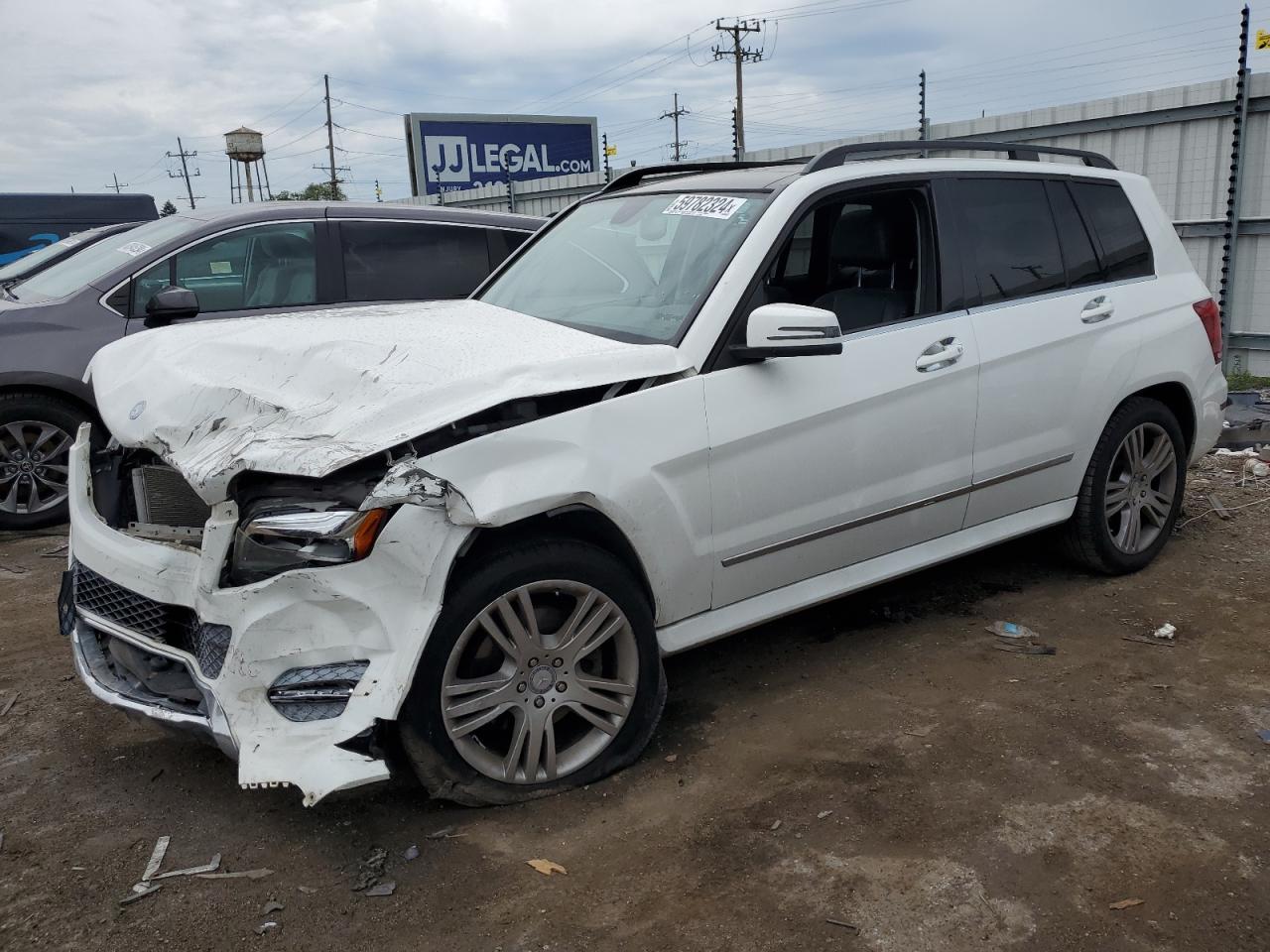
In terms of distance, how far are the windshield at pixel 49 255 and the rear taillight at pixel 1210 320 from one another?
6933mm

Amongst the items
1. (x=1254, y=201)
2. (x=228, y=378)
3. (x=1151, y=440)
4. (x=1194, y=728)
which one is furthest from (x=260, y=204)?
(x=1254, y=201)

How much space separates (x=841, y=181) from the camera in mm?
3842

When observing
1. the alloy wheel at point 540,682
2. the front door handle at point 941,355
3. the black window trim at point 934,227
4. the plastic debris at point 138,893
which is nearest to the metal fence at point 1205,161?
the black window trim at point 934,227

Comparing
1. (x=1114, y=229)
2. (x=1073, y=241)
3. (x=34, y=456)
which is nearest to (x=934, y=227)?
(x=1073, y=241)

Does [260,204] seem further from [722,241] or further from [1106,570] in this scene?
[1106,570]

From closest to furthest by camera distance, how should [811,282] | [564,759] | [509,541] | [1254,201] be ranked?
[509,541] < [564,759] < [811,282] < [1254,201]

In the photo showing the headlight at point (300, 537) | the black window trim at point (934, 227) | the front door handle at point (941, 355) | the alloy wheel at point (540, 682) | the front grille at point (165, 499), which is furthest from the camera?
the front door handle at point (941, 355)

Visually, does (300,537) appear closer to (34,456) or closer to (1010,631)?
(1010,631)

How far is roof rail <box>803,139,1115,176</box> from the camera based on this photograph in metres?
3.86

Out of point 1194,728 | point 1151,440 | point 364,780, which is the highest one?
point 1151,440

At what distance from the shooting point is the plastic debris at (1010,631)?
4348 mm

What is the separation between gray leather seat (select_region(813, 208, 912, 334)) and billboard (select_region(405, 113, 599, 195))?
26.0 meters

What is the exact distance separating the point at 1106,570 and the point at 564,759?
3.01 m

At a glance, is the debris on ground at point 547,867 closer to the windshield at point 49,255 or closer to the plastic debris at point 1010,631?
the plastic debris at point 1010,631
